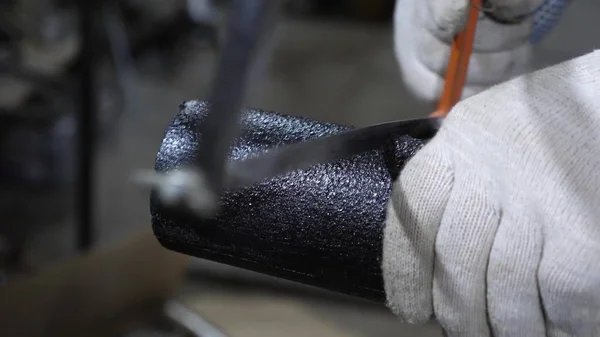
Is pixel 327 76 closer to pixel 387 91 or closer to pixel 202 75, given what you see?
pixel 387 91

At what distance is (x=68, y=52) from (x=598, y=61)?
0.97 metres

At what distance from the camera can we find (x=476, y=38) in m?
0.43

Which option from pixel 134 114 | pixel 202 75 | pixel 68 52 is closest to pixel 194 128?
pixel 68 52

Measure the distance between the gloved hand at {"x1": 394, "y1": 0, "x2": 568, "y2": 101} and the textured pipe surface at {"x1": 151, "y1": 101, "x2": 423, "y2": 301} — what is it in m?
0.10

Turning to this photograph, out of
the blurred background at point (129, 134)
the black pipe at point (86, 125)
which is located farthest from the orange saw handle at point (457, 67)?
the black pipe at point (86, 125)

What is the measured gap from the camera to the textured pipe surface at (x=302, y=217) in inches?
13.0

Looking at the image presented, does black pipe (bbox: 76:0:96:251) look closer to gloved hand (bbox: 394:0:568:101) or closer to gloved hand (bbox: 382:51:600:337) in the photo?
gloved hand (bbox: 394:0:568:101)

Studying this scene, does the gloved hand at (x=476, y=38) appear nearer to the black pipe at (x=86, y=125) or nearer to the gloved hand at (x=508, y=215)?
the gloved hand at (x=508, y=215)

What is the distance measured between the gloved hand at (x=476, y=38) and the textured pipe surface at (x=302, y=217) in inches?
4.0

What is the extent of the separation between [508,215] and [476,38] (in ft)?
0.59

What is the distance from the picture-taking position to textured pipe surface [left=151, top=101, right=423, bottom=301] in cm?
33

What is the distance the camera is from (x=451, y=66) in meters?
0.39

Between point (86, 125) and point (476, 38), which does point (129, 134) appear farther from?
point (476, 38)

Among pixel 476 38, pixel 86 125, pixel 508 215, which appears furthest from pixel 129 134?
pixel 508 215
